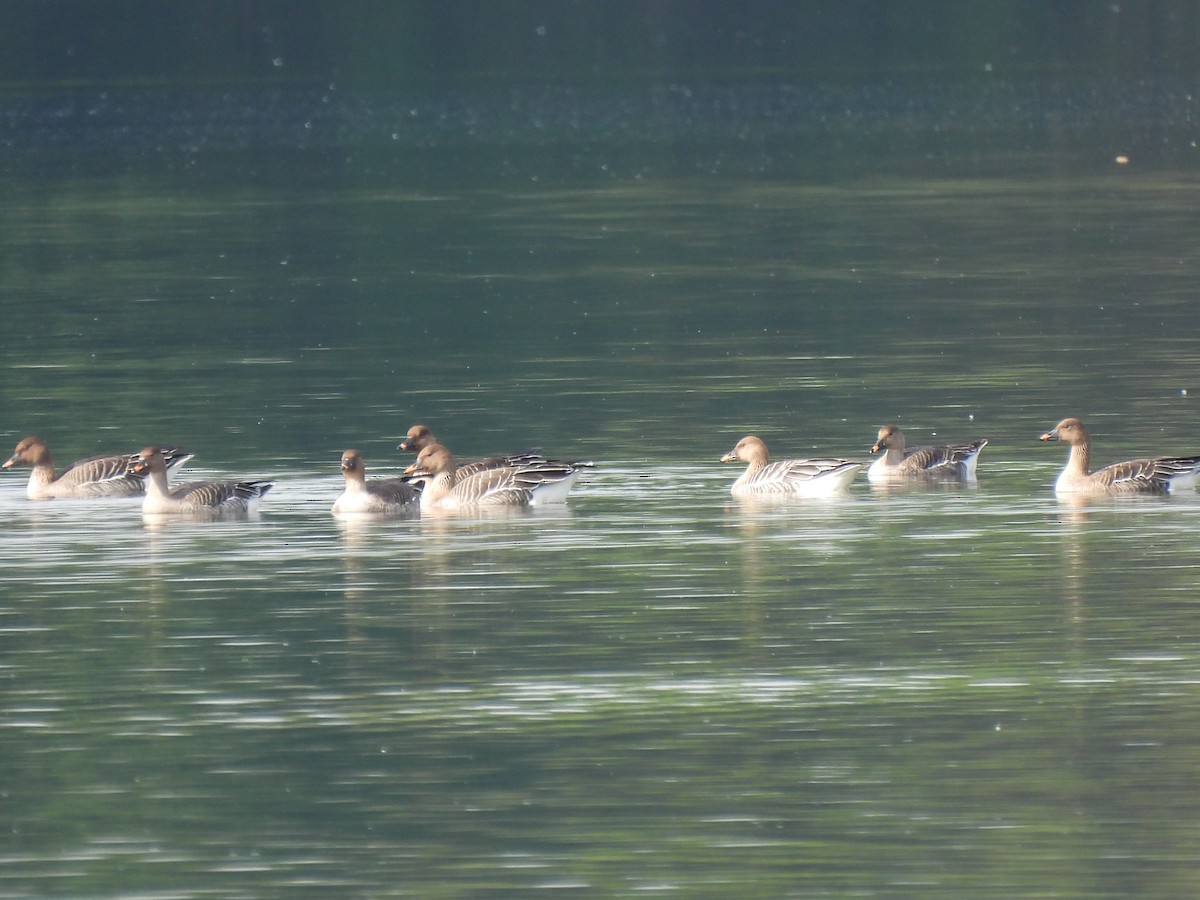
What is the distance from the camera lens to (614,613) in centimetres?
1964

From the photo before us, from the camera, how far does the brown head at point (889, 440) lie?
2544cm

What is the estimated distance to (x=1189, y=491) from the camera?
80.7ft

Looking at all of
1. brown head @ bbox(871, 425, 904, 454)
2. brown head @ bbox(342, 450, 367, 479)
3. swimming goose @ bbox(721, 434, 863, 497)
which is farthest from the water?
brown head @ bbox(871, 425, 904, 454)

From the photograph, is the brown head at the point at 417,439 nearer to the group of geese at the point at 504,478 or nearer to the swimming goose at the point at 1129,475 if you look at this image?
the group of geese at the point at 504,478

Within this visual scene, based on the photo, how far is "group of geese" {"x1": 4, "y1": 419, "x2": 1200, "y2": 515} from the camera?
79.8ft

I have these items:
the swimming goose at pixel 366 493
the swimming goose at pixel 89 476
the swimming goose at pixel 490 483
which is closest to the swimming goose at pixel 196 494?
the swimming goose at pixel 366 493

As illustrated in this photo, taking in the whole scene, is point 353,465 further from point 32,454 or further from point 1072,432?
point 1072,432

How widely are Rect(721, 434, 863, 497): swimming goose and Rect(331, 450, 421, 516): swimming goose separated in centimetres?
287

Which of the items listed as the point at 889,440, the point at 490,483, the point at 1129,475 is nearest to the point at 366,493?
the point at 490,483

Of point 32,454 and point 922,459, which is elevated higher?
point 32,454

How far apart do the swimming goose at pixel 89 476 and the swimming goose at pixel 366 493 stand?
1.99 metres

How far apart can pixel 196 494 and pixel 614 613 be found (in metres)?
5.82

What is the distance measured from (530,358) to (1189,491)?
13.0 m

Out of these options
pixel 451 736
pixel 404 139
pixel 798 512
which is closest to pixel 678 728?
pixel 451 736
